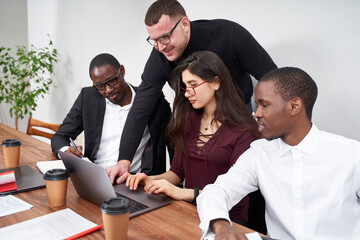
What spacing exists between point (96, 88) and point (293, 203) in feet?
5.18

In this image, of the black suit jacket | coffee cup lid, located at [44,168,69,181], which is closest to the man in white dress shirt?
coffee cup lid, located at [44,168,69,181]

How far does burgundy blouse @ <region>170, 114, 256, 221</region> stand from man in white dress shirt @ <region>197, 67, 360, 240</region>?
0.30 metres

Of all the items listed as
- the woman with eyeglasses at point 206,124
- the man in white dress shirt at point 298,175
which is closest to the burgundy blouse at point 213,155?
the woman with eyeglasses at point 206,124

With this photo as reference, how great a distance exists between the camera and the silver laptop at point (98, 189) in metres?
1.04

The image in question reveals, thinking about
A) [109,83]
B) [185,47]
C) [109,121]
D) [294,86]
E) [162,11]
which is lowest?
[109,121]

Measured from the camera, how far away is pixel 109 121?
2.21 m

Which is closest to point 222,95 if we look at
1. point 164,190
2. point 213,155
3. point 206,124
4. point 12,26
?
point 206,124

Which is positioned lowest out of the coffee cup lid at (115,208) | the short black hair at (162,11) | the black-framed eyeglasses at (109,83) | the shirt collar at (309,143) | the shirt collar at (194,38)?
the coffee cup lid at (115,208)

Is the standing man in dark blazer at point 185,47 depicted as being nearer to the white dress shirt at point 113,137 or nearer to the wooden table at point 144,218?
the white dress shirt at point 113,137

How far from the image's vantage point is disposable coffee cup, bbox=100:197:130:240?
0.82m

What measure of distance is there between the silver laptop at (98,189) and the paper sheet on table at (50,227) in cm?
10

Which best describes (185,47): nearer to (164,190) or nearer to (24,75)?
(164,190)

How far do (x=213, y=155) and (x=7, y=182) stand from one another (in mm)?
906

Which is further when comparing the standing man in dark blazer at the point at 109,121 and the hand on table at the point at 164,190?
the standing man in dark blazer at the point at 109,121
